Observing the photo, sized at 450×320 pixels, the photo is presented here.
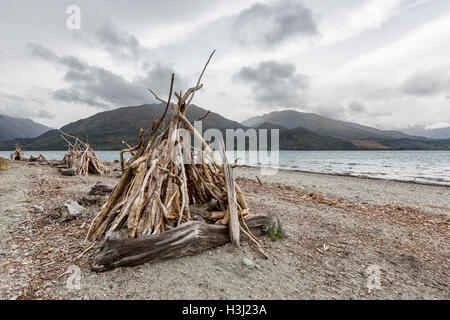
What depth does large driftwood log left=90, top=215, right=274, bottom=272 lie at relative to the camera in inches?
113

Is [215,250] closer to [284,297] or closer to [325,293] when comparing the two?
[284,297]

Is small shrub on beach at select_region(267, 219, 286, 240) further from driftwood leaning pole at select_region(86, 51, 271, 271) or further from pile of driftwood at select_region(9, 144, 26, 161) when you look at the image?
pile of driftwood at select_region(9, 144, 26, 161)

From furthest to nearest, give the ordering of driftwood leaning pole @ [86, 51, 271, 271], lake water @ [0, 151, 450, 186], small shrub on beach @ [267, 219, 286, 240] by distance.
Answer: lake water @ [0, 151, 450, 186] < small shrub on beach @ [267, 219, 286, 240] < driftwood leaning pole @ [86, 51, 271, 271]

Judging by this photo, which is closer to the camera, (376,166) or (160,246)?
(160,246)

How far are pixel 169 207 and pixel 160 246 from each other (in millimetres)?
838

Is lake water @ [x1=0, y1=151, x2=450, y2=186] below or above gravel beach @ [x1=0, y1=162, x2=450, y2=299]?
below

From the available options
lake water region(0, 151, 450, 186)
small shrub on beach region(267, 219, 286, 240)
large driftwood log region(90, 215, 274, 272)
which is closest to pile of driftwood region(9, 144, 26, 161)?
lake water region(0, 151, 450, 186)

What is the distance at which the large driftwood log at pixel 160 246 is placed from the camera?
113 inches

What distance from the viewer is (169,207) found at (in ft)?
12.5

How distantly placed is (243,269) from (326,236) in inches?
106

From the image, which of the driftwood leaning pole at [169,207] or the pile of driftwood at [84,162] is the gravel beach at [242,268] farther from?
the pile of driftwood at [84,162]

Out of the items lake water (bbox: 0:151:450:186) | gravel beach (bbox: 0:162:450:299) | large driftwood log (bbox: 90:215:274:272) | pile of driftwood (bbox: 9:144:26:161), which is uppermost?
pile of driftwood (bbox: 9:144:26:161)

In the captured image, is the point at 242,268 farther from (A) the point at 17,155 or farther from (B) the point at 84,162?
(A) the point at 17,155

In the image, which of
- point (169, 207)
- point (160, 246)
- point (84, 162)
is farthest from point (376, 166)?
point (160, 246)
